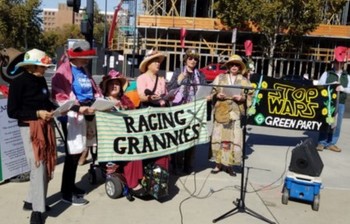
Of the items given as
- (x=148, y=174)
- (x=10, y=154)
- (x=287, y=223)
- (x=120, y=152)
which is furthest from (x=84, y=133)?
(x=287, y=223)

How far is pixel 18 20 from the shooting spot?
87.4 ft

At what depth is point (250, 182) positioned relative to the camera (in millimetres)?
5965

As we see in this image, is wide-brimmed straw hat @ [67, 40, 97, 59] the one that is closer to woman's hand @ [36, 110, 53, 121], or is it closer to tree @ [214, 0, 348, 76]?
woman's hand @ [36, 110, 53, 121]

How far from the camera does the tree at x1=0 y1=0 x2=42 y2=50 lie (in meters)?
26.1

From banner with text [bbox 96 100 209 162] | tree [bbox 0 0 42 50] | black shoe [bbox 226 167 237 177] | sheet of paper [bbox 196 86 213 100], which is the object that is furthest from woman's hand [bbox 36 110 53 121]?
tree [bbox 0 0 42 50]

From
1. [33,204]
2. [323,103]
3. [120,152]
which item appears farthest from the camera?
[323,103]

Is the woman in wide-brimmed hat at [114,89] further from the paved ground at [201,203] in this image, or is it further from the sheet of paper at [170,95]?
the paved ground at [201,203]

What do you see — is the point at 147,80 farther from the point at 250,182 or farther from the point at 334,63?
the point at 334,63

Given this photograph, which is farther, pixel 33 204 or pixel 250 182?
pixel 250 182

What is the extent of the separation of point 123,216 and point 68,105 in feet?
4.35

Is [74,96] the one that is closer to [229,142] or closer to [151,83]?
[151,83]

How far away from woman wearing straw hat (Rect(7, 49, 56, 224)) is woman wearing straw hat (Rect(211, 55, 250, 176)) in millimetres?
2628

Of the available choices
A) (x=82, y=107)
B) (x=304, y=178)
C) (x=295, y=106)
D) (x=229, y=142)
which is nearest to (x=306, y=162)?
(x=304, y=178)

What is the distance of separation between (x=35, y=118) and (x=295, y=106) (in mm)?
5207
